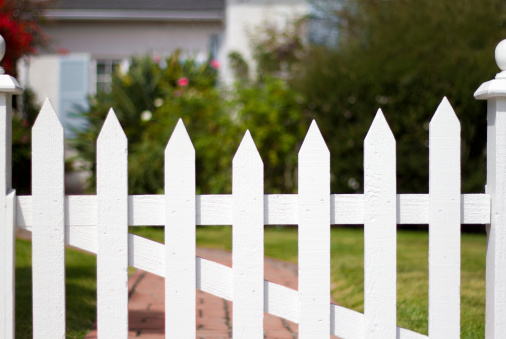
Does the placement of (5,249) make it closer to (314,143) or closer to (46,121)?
(46,121)

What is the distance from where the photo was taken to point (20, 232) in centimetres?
771

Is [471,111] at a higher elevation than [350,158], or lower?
higher

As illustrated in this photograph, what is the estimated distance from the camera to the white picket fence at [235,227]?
226 centimetres

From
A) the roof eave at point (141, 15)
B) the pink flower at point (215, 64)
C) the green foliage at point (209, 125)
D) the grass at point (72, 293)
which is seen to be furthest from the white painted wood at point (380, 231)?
the roof eave at point (141, 15)

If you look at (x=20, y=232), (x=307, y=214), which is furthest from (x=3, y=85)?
(x=20, y=232)

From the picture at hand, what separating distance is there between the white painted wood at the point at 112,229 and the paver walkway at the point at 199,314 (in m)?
1.18

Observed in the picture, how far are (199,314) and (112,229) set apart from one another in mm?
1943

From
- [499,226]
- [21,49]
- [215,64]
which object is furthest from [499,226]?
[215,64]

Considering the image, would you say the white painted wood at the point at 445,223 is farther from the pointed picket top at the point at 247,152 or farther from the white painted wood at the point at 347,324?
the pointed picket top at the point at 247,152

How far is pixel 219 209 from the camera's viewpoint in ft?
7.48

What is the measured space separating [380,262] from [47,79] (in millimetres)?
11277

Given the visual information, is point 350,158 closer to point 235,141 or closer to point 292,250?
point 235,141

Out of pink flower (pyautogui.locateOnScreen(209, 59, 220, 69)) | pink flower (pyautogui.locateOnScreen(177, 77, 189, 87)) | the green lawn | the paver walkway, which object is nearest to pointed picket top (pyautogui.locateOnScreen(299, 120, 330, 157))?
the paver walkway

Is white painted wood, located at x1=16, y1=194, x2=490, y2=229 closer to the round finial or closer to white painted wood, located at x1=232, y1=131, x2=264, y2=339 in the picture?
white painted wood, located at x1=232, y1=131, x2=264, y2=339
